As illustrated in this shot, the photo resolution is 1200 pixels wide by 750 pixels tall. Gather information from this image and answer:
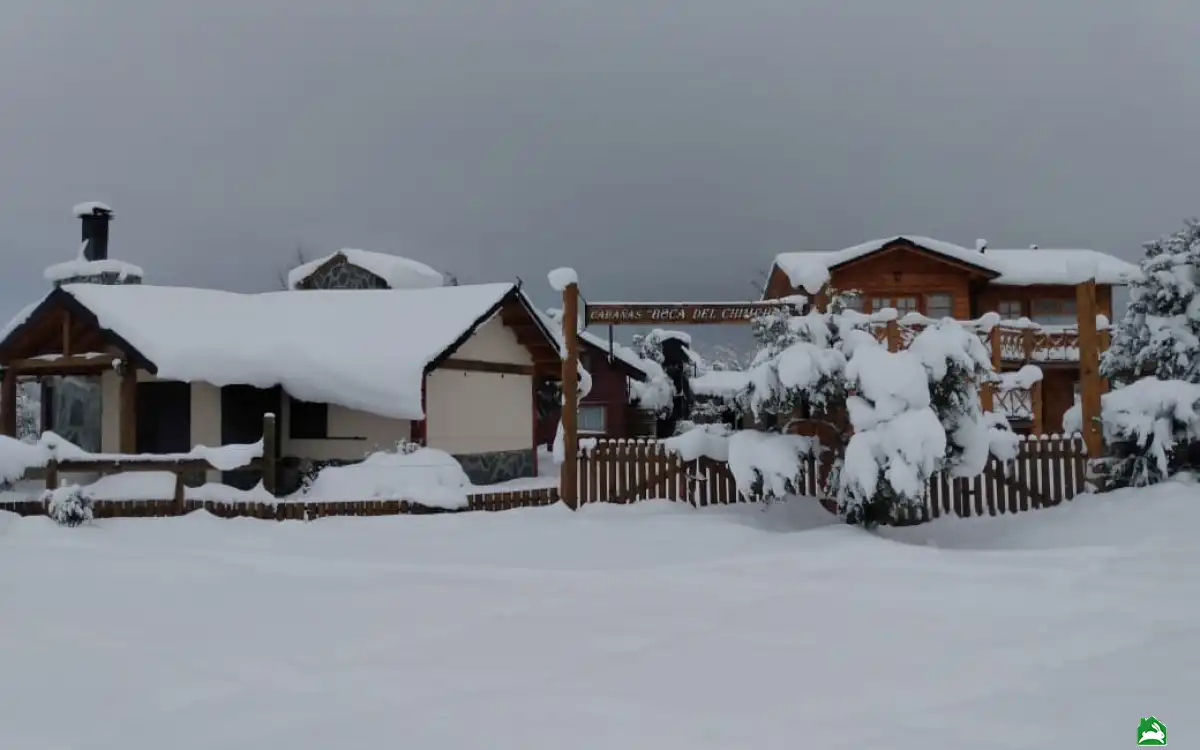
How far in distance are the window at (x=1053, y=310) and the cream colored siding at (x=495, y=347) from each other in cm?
1761

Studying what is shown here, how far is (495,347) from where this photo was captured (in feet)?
62.2

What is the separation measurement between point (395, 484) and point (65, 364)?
26.8ft

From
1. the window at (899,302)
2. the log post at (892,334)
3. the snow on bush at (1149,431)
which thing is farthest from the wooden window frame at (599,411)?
the snow on bush at (1149,431)

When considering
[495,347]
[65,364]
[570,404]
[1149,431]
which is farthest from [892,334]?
[65,364]

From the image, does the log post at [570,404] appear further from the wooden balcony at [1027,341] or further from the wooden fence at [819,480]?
the wooden balcony at [1027,341]

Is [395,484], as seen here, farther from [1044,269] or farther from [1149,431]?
[1044,269]

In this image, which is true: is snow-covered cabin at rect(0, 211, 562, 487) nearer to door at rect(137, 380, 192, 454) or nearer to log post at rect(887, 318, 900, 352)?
door at rect(137, 380, 192, 454)

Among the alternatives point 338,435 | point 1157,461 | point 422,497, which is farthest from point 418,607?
point 338,435

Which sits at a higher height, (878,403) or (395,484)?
(878,403)

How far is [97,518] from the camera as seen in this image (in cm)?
1173

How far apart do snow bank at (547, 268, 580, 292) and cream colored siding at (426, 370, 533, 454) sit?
17.5 ft

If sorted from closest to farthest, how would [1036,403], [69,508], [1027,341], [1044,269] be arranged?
[69,508] < [1036,403] < [1027,341] < [1044,269]

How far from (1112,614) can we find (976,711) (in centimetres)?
252

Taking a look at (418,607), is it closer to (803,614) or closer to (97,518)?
(803,614)
